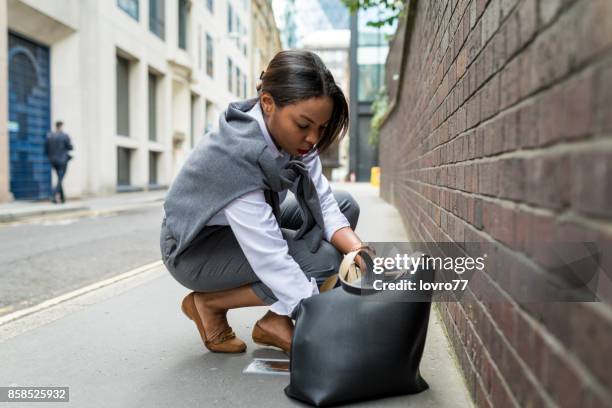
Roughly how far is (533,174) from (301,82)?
1.20m

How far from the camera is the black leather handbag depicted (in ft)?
6.01

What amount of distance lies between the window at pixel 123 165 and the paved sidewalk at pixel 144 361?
14.8 meters

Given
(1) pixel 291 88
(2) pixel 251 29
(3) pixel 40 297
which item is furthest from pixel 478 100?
(2) pixel 251 29

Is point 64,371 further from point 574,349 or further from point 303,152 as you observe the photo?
point 574,349

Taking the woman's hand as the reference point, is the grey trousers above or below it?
below

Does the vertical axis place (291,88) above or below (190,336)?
above

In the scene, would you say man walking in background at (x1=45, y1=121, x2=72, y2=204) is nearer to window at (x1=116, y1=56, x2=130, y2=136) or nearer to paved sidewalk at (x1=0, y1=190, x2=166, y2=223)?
paved sidewalk at (x1=0, y1=190, x2=166, y2=223)

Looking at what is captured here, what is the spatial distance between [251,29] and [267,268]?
39187 mm

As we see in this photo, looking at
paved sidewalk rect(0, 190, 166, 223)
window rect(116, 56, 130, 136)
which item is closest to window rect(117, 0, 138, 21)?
window rect(116, 56, 130, 136)

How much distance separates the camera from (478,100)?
70.6 inches

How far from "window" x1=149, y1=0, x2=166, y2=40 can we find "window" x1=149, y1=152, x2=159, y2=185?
166 inches

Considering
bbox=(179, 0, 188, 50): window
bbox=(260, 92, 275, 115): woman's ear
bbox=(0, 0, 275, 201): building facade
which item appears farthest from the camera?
bbox=(179, 0, 188, 50): window

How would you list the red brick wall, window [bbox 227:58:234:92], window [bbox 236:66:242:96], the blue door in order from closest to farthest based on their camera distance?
the red brick wall → the blue door → window [bbox 227:58:234:92] → window [bbox 236:66:242:96]

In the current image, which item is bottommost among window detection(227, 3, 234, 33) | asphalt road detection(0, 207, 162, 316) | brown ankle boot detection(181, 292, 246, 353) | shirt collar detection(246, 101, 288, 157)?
asphalt road detection(0, 207, 162, 316)
